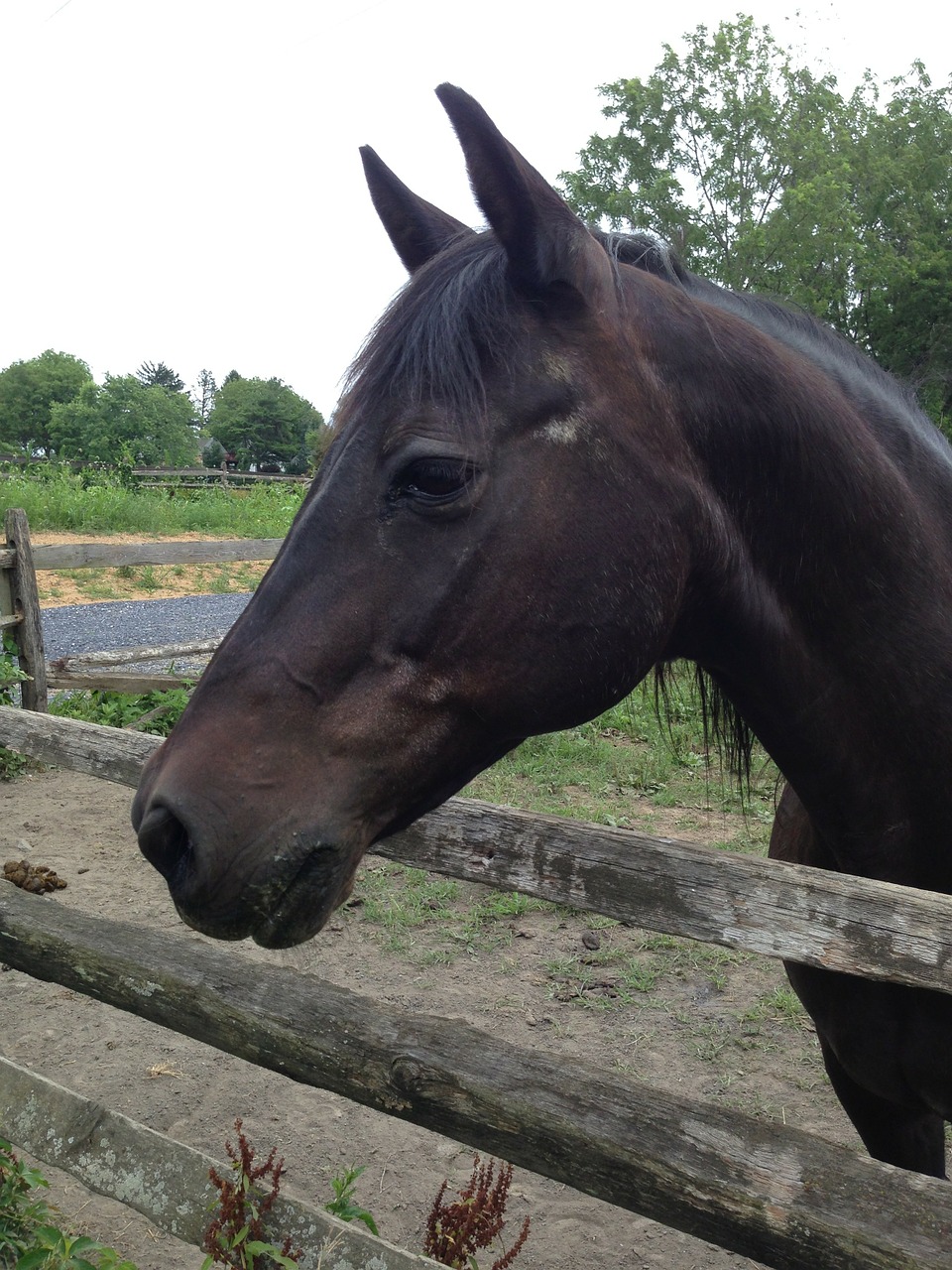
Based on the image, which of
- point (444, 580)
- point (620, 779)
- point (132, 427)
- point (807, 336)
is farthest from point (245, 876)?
point (132, 427)

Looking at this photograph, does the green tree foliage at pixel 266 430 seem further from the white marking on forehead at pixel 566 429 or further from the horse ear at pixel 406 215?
the white marking on forehead at pixel 566 429

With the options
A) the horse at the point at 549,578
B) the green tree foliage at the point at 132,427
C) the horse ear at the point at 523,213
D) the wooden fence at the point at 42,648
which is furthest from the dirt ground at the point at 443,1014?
the green tree foliage at the point at 132,427

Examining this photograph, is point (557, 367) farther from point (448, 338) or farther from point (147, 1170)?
point (147, 1170)

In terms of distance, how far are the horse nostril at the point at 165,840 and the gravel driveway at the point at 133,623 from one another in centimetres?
965

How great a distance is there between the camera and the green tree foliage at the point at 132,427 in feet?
137

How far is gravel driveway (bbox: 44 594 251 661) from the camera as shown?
11305 mm

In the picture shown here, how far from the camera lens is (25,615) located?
7652mm

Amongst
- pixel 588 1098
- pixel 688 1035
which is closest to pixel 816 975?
pixel 588 1098

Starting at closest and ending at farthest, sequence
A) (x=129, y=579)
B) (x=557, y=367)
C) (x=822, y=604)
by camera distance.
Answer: (x=557, y=367) < (x=822, y=604) < (x=129, y=579)

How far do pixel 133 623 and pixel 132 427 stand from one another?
34.1 meters

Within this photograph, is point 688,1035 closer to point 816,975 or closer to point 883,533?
point 816,975

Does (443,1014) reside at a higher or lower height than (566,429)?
lower

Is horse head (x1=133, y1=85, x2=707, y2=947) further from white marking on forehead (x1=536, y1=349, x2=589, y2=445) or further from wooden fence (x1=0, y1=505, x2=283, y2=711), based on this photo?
wooden fence (x1=0, y1=505, x2=283, y2=711)

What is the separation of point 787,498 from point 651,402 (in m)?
0.35
